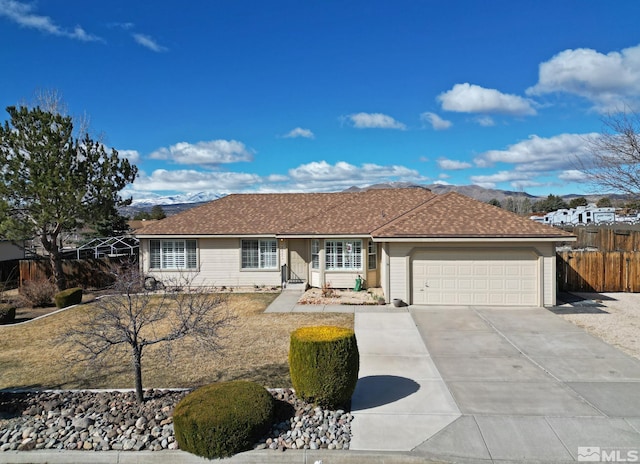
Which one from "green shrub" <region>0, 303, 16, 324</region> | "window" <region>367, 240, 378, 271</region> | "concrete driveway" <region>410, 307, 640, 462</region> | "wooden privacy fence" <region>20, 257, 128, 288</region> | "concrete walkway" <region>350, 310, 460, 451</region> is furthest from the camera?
"wooden privacy fence" <region>20, 257, 128, 288</region>

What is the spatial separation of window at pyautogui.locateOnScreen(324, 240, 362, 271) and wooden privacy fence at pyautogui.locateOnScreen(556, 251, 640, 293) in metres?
8.62

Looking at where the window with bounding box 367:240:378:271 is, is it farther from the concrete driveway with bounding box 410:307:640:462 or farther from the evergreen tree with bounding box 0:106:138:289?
the evergreen tree with bounding box 0:106:138:289

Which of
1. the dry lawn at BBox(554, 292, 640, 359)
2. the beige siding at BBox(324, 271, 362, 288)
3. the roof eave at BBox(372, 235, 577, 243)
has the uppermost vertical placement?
the roof eave at BBox(372, 235, 577, 243)

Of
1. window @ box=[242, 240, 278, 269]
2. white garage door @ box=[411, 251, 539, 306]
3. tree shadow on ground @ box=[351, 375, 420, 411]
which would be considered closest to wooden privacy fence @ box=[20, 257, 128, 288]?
window @ box=[242, 240, 278, 269]

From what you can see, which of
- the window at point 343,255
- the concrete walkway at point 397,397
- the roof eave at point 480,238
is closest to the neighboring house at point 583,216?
the roof eave at point 480,238

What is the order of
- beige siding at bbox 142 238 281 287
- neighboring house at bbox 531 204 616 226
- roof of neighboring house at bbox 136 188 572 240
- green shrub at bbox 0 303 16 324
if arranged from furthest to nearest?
neighboring house at bbox 531 204 616 226 < beige siding at bbox 142 238 281 287 < roof of neighboring house at bbox 136 188 572 240 < green shrub at bbox 0 303 16 324

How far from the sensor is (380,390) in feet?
27.3

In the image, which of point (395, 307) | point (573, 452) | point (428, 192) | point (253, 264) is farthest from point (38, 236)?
point (573, 452)

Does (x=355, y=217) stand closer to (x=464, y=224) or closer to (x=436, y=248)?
(x=436, y=248)

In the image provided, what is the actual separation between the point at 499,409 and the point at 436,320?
657cm

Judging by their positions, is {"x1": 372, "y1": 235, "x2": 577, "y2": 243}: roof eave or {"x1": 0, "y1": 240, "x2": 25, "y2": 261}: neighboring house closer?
{"x1": 372, "y1": 235, "x2": 577, "y2": 243}: roof eave

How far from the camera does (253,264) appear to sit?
21.1m

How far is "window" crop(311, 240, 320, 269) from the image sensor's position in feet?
65.0

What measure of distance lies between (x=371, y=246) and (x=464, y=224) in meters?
4.51
